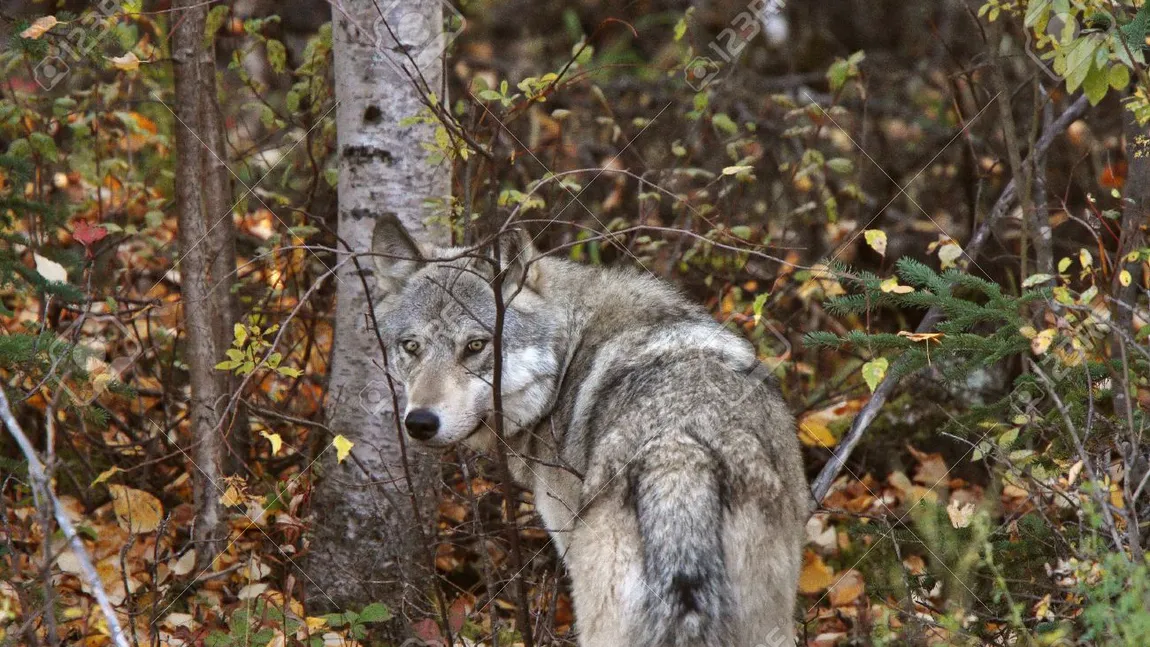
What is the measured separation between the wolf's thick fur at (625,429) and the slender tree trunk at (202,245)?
103cm

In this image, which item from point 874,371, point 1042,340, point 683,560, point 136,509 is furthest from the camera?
point 136,509

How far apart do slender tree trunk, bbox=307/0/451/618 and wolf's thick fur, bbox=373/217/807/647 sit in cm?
39

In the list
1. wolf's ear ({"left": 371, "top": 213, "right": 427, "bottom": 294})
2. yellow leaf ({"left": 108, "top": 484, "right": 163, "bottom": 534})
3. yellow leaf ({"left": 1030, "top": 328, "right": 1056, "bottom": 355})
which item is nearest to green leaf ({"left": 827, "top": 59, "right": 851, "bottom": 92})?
yellow leaf ({"left": 1030, "top": 328, "right": 1056, "bottom": 355})

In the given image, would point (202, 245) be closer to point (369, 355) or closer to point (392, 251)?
point (369, 355)

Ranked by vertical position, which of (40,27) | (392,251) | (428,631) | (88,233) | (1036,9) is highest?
(40,27)

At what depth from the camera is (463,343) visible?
433 centimetres

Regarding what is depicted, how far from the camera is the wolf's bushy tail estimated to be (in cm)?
310

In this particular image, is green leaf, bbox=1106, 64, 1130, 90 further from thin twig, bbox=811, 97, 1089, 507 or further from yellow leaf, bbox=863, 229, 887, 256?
thin twig, bbox=811, 97, 1089, 507

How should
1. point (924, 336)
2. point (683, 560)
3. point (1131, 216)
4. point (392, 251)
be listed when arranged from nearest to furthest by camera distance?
point (683, 560) < point (924, 336) < point (392, 251) < point (1131, 216)

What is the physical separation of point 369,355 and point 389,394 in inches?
8.5

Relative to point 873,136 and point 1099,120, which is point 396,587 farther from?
point 1099,120

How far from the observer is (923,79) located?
9.88 m

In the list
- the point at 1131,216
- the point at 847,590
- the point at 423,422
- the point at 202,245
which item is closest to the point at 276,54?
the point at 202,245

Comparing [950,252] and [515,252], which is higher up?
[515,252]
